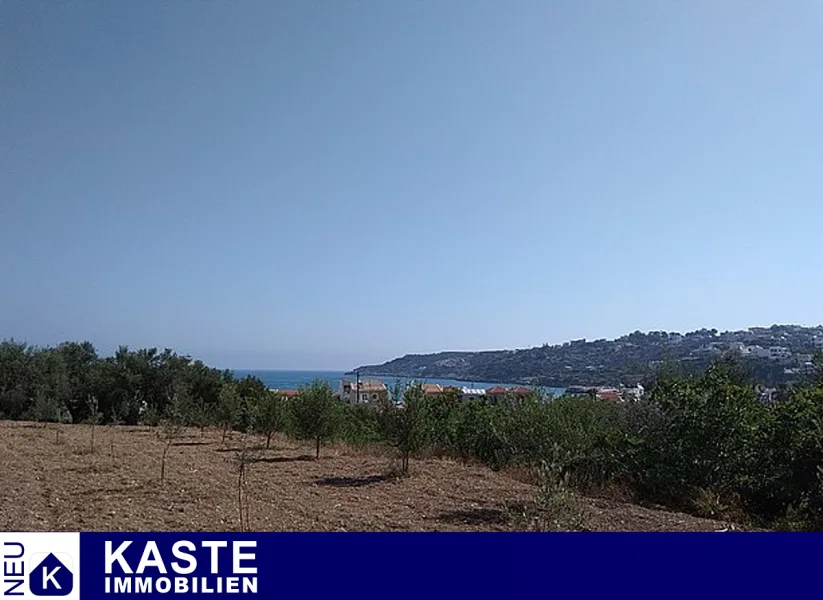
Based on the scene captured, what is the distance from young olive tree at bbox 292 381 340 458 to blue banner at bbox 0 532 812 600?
11689mm

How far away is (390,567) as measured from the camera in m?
5.52

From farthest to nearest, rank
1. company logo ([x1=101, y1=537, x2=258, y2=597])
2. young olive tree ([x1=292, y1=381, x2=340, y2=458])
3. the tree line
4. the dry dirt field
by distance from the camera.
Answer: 1. young olive tree ([x1=292, y1=381, x2=340, y2=458])
2. the tree line
3. the dry dirt field
4. company logo ([x1=101, y1=537, x2=258, y2=597])

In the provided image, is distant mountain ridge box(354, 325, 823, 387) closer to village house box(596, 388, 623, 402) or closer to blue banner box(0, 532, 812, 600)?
village house box(596, 388, 623, 402)

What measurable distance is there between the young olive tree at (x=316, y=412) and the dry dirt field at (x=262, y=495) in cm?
85

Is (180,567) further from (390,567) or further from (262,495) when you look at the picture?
(262,495)

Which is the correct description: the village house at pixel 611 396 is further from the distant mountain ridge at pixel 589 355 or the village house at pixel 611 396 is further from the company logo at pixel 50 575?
the distant mountain ridge at pixel 589 355

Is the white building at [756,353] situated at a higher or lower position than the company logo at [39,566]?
higher

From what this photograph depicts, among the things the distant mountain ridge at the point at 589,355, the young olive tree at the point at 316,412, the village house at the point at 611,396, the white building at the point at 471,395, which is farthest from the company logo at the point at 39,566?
the distant mountain ridge at the point at 589,355

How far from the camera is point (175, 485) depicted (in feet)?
37.3

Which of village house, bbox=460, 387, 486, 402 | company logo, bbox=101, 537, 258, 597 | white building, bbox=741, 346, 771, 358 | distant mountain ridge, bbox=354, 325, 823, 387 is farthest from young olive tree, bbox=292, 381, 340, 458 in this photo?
distant mountain ridge, bbox=354, 325, 823, 387

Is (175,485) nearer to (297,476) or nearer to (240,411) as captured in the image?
(297,476)

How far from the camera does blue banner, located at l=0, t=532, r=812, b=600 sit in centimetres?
536

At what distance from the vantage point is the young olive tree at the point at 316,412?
17469 millimetres

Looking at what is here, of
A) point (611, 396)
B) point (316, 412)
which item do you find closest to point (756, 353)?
point (611, 396)
